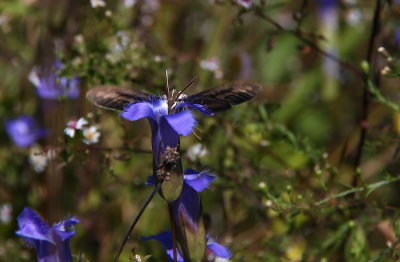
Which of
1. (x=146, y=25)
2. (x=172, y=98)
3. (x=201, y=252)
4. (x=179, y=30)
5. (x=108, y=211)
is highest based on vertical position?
(x=179, y=30)

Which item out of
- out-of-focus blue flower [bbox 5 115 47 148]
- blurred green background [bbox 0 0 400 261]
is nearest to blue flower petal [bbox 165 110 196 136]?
blurred green background [bbox 0 0 400 261]

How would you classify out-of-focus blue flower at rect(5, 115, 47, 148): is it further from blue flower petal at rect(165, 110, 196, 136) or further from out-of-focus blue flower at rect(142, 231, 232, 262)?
blue flower petal at rect(165, 110, 196, 136)

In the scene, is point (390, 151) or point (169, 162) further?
point (390, 151)

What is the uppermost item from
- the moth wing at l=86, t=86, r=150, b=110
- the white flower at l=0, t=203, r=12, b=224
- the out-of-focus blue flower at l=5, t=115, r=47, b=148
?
the out-of-focus blue flower at l=5, t=115, r=47, b=148

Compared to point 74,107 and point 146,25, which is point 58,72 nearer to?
point 74,107

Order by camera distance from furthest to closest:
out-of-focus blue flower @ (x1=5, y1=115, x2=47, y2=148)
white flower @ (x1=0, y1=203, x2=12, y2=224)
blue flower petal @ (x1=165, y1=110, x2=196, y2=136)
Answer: out-of-focus blue flower @ (x1=5, y1=115, x2=47, y2=148)
white flower @ (x1=0, y1=203, x2=12, y2=224)
blue flower petal @ (x1=165, y1=110, x2=196, y2=136)

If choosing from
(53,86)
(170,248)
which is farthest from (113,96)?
(53,86)

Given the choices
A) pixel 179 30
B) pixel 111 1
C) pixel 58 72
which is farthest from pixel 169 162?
pixel 179 30

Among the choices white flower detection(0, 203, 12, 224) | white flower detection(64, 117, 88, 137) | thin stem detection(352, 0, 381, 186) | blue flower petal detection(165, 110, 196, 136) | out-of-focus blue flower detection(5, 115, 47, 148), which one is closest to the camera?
blue flower petal detection(165, 110, 196, 136)

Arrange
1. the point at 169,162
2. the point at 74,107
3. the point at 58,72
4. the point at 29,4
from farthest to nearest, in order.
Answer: the point at 29,4 → the point at 74,107 → the point at 58,72 → the point at 169,162
